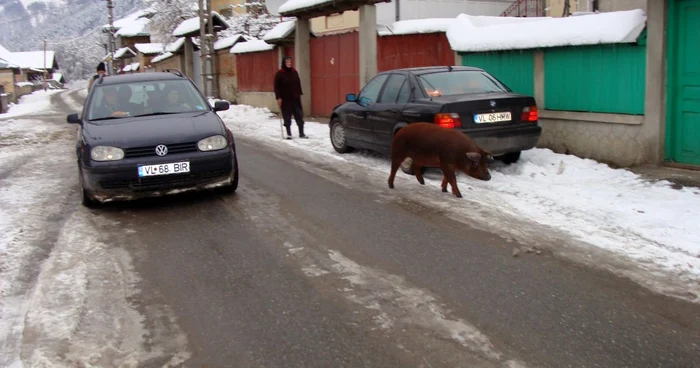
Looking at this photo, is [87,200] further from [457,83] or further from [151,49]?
[151,49]

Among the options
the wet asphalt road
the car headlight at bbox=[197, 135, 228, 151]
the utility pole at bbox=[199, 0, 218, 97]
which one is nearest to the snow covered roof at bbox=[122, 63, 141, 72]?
the utility pole at bbox=[199, 0, 218, 97]

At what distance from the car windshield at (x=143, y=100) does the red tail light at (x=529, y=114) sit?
448 cm

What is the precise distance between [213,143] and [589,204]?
4336 millimetres

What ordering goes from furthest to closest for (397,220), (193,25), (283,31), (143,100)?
1. (193,25)
2. (283,31)
3. (143,100)
4. (397,220)

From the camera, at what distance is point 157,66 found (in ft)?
163

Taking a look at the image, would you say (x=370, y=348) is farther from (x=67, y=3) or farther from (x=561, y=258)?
(x=67, y=3)

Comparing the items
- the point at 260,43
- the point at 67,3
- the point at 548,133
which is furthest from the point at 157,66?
the point at 67,3

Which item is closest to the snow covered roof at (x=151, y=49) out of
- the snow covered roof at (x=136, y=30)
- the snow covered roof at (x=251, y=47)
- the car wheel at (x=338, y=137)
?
the snow covered roof at (x=136, y=30)

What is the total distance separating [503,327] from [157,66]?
4880 centimetres

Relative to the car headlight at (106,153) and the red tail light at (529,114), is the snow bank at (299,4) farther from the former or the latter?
the car headlight at (106,153)

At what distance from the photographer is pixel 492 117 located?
9.34m

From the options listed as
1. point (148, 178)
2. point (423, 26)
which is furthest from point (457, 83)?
point (423, 26)

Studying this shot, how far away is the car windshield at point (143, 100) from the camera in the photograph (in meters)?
8.47

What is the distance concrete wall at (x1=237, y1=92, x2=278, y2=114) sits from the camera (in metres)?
24.0
